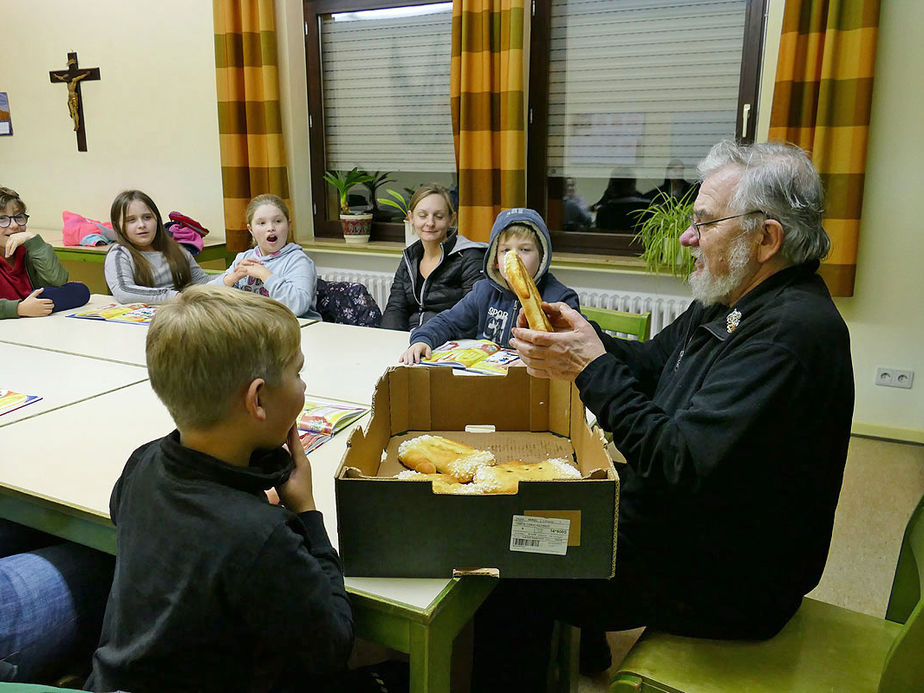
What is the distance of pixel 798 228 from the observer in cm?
128

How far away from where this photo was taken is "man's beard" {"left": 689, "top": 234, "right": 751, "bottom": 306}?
1326 millimetres

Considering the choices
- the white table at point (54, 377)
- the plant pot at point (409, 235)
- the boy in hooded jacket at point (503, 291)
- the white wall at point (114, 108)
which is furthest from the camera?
the white wall at point (114, 108)

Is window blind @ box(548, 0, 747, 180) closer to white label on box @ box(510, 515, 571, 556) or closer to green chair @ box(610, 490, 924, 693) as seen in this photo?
green chair @ box(610, 490, 924, 693)

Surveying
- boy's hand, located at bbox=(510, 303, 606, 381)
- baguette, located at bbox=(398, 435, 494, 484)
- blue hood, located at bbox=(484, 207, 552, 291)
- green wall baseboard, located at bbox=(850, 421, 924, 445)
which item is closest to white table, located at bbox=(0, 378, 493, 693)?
baguette, located at bbox=(398, 435, 494, 484)

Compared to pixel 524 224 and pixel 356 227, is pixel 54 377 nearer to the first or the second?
pixel 524 224

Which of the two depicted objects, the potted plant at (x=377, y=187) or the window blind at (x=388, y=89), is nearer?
the window blind at (x=388, y=89)

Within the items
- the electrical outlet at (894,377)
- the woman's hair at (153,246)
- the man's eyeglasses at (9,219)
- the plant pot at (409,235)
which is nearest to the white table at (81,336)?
the woman's hair at (153,246)

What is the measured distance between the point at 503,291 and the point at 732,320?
4.48 feet

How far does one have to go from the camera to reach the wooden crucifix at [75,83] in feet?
16.0

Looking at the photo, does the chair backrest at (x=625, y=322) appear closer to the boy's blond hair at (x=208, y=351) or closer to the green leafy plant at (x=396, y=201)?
the boy's blond hair at (x=208, y=351)

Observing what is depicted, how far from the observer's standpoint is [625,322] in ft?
7.87

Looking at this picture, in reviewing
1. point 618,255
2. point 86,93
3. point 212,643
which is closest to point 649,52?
point 618,255

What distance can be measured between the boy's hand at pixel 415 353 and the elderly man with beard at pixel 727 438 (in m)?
0.80

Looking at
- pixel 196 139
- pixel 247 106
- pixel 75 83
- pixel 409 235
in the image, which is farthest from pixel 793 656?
pixel 75 83
